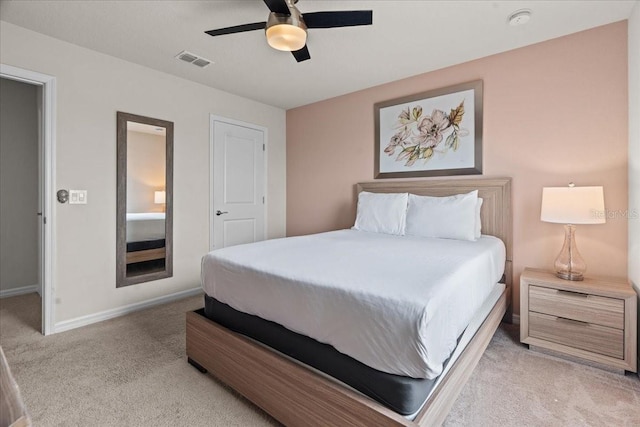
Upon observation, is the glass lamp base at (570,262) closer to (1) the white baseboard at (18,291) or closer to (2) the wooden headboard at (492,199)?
(2) the wooden headboard at (492,199)

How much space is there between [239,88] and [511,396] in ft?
12.7

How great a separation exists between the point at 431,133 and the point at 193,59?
2520 mm

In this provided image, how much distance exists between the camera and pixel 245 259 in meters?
1.82

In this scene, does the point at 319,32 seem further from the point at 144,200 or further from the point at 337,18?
the point at 144,200

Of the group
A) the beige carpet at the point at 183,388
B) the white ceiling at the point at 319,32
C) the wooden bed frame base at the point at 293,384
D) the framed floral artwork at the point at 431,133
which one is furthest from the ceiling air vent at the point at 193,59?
the beige carpet at the point at 183,388

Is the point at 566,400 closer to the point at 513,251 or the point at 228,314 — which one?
the point at 513,251

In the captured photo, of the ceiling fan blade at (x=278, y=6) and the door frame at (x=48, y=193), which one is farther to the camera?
the door frame at (x=48, y=193)

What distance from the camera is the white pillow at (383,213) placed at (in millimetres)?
3035

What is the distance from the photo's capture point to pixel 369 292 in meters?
1.24

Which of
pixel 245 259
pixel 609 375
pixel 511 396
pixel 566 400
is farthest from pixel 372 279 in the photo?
pixel 609 375

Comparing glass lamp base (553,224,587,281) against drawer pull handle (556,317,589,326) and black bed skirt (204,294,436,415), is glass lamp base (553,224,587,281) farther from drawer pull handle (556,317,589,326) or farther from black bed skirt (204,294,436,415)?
black bed skirt (204,294,436,415)

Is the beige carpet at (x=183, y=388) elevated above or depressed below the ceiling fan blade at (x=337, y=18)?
below

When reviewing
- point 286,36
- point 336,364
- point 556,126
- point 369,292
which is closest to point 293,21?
point 286,36

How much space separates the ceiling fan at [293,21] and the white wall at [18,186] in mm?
3362
